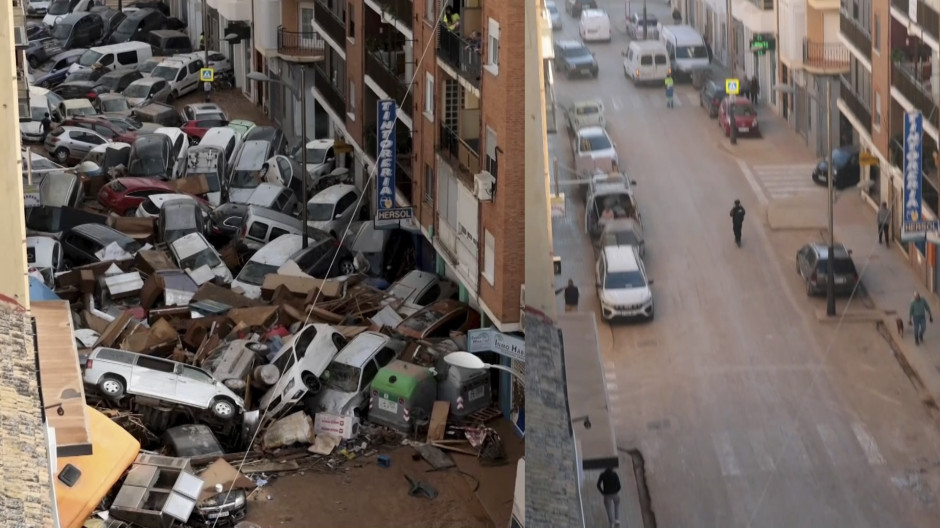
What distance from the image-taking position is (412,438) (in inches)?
677

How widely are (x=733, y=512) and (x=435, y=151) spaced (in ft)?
49.9

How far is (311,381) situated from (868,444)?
517 inches


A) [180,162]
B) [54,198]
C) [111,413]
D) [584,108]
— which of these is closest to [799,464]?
[584,108]

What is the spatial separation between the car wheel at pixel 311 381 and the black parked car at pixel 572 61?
1223 centimetres

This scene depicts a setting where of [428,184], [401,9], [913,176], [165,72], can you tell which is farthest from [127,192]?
[913,176]

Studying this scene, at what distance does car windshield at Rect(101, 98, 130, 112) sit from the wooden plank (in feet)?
77.1

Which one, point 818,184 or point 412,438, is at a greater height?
point 818,184

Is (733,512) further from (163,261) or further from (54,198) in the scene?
(54,198)

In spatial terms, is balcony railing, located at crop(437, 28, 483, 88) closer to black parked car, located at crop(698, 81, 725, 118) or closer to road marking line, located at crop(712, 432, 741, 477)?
black parked car, located at crop(698, 81, 725, 118)

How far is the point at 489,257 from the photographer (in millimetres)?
17719

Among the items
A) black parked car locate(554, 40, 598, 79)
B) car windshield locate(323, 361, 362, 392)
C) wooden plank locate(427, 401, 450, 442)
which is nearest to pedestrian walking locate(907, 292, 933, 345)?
black parked car locate(554, 40, 598, 79)

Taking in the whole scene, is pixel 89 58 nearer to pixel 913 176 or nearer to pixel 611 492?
pixel 611 492

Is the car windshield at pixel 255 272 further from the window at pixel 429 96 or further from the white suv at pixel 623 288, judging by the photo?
the white suv at pixel 623 288

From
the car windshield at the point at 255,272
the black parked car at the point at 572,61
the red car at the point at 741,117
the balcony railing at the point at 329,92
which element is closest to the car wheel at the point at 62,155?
the balcony railing at the point at 329,92
